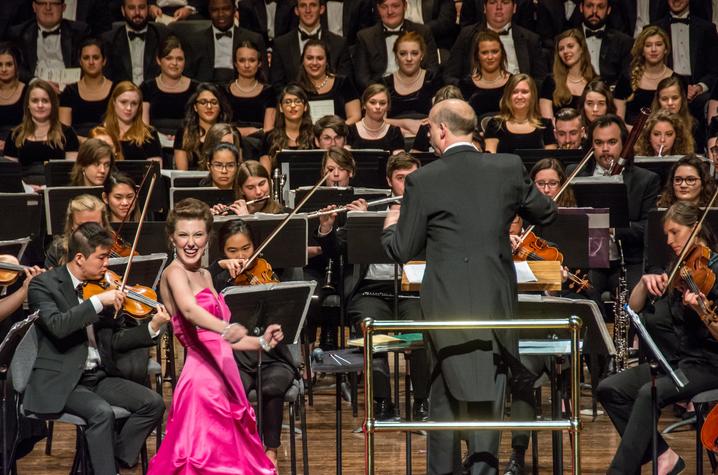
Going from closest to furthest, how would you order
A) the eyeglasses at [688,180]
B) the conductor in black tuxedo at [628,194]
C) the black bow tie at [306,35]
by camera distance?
the eyeglasses at [688,180], the conductor in black tuxedo at [628,194], the black bow tie at [306,35]

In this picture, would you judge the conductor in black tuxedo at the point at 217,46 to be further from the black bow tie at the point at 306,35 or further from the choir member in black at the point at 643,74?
the choir member in black at the point at 643,74

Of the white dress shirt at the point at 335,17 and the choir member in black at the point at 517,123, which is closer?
the choir member in black at the point at 517,123

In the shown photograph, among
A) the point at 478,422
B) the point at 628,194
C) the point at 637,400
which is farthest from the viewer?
the point at 628,194

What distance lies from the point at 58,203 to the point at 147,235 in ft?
2.21

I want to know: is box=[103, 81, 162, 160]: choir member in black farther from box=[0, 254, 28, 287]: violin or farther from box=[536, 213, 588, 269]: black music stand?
box=[536, 213, 588, 269]: black music stand

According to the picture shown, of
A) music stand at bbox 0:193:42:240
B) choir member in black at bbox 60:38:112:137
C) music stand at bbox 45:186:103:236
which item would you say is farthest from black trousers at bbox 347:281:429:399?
choir member in black at bbox 60:38:112:137

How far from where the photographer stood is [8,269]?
484 cm

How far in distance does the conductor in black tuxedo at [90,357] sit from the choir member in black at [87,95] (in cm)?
366

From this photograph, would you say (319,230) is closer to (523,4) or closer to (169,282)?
(169,282)

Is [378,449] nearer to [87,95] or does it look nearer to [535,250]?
[535,250]

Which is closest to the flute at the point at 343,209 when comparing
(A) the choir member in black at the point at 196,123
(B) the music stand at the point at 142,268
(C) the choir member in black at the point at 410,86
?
(B) the music stand at the point at 142,268

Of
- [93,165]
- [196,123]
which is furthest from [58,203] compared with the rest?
[196,123]

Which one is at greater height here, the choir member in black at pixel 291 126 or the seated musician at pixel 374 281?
the choir member in black at pixel 291 126

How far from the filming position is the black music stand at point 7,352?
4.18 m
